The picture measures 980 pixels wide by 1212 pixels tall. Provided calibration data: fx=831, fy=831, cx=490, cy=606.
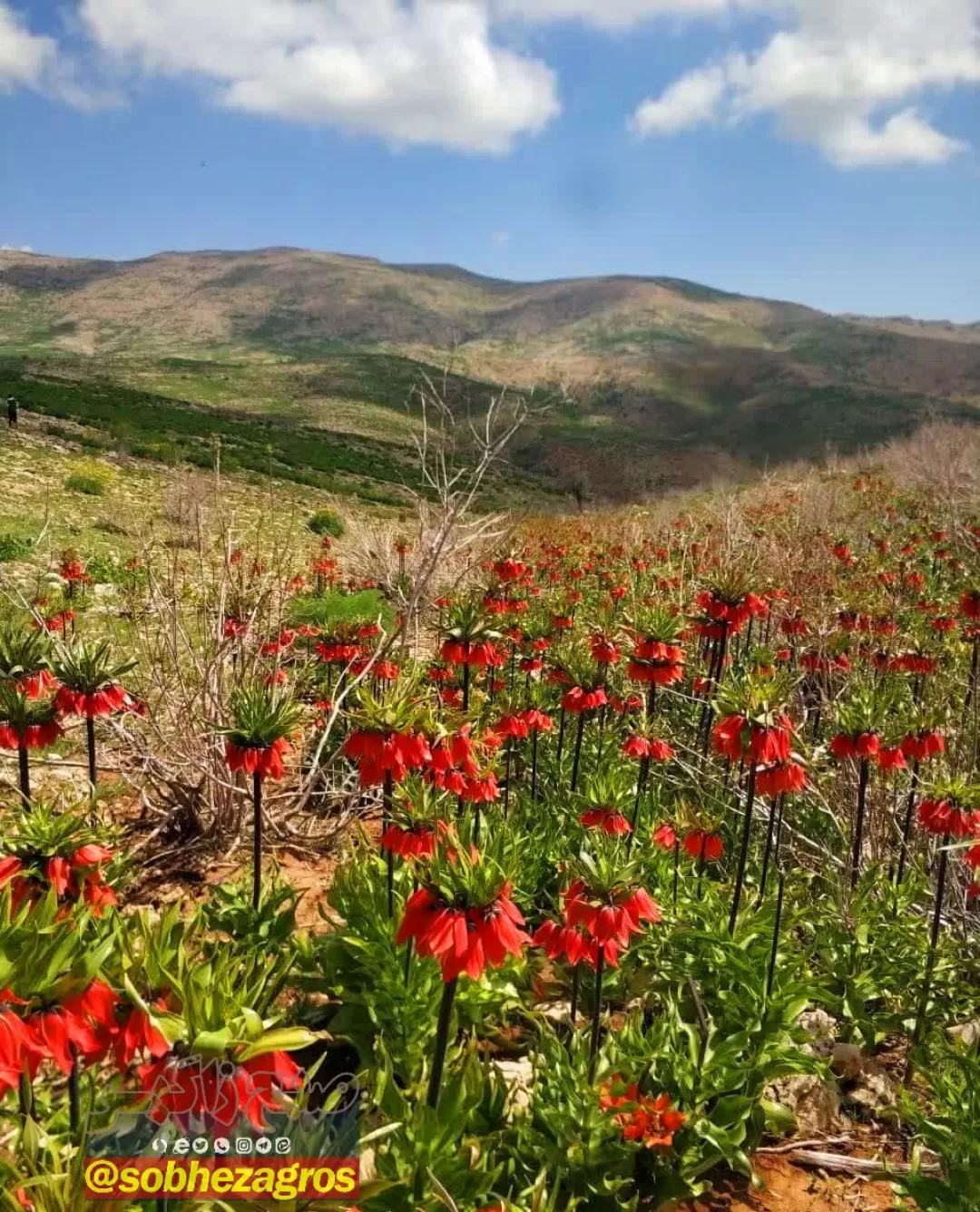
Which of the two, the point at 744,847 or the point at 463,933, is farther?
the point at 744,847

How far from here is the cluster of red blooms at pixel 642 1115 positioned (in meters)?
3.18

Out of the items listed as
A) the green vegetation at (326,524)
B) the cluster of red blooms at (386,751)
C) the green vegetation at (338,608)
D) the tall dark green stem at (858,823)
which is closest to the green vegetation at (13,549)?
the green vegetation at (338,608)

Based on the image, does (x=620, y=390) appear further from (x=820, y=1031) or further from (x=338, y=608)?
(x=820, y=1031)

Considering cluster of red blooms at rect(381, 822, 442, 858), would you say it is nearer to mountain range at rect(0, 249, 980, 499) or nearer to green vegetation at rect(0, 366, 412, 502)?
green vegetation at rect(0, 366, 412, 502)

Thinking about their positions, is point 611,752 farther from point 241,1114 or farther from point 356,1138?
point 241,1114

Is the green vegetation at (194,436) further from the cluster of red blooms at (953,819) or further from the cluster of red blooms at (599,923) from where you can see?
the cluster of red blooms at (599,923)

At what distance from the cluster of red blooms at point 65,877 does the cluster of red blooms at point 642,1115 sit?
2.09m

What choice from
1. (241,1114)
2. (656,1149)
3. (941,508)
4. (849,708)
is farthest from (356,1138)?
(941,508)

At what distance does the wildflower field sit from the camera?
2.22m

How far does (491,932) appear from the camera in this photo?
7.97ft

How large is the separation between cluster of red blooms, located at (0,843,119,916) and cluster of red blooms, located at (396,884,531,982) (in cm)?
99

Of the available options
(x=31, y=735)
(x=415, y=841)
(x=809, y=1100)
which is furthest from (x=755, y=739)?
(x=31, y=735)

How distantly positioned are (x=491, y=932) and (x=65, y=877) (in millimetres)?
1338

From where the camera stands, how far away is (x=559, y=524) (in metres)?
20.5
